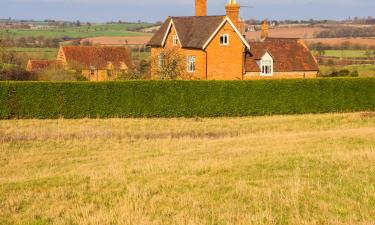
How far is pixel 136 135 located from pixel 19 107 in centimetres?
1270

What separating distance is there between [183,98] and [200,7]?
20564 millimetres

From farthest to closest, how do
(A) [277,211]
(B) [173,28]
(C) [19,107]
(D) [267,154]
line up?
(B) [173,28]
(C) [19,107]
(D) [267,154]
(A) [277,211]

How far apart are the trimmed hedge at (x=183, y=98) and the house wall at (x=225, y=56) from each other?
11.0 meters

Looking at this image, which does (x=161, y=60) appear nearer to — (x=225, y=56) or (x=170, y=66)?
(x=170, y=66)

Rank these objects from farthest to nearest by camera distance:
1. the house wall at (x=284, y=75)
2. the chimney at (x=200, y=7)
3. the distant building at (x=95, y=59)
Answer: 1. the distant building at (x=95, y=59)
2. the chimney at (x=200, y=7)
3. the house wall at (x=284, y=75)

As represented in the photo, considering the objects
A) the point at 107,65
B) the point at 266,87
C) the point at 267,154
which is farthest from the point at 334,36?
the point at 267,154

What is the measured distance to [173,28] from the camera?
58.5 metres

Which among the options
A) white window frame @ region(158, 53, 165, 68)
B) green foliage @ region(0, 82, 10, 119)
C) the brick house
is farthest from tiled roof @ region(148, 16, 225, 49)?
green foliage @ region(0, 82, 10, 119)

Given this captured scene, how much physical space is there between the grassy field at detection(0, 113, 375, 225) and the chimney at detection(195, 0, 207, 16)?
32.9 meters

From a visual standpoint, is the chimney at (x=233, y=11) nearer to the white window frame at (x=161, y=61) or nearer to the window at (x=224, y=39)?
the window at (x=224, y=39)

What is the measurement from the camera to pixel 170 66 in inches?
1969

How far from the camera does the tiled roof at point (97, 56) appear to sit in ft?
250

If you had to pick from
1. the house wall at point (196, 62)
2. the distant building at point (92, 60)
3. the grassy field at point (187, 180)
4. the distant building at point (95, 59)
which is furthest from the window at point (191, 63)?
the grassy field at point (187, 180)

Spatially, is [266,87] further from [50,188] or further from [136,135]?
[50,188]
